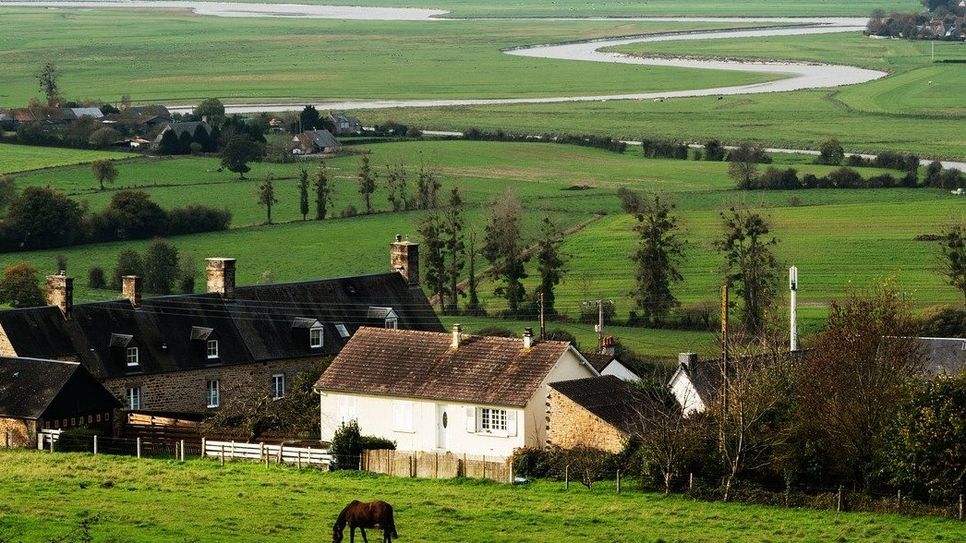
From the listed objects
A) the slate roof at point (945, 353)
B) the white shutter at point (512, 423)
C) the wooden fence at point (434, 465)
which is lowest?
the wooden fence at point (434, 465)

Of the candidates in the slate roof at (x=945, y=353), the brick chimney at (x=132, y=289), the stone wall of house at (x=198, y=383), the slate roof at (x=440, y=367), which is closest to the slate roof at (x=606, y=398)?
the slate roof at (x=440, y=367)

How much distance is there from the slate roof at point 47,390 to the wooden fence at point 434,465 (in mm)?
9493

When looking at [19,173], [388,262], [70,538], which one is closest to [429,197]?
[388,262]

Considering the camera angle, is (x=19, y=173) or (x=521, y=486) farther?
(x=19, y=173)

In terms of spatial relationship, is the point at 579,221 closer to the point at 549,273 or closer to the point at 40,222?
the point at 549,273

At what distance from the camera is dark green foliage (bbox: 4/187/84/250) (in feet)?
330

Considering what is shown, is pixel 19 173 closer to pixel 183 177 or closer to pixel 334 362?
pixel 183 177

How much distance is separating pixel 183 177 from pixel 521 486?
281 ft

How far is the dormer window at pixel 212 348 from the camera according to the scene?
6294 centimetres

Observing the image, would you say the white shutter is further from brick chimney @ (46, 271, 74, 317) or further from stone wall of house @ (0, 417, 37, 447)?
brick chimney @ (46, 271, 74, 317)

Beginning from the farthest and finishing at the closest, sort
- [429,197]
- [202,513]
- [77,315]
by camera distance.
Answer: [429,197] < [77,315] < [202,513]

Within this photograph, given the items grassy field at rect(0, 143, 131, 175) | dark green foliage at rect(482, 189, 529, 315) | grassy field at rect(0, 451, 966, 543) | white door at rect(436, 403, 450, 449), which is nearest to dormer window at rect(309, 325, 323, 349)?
white door at rect(436, 403, 450, 449)

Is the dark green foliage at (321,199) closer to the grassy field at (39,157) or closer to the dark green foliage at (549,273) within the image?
the dark green foliage at (549,273)

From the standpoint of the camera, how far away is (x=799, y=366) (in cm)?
5188
